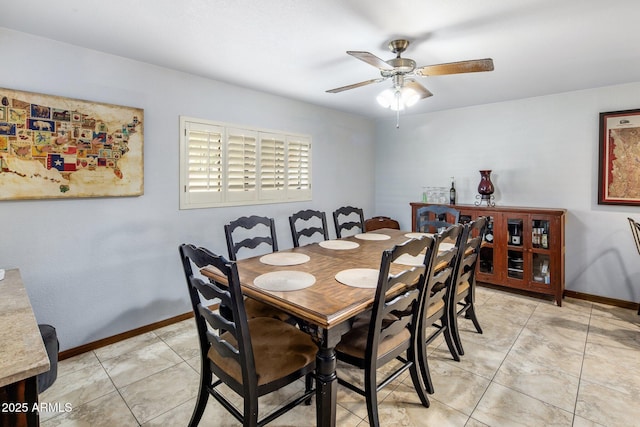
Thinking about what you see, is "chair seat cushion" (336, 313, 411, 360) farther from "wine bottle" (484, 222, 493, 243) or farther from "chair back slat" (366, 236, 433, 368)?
"wine bottle" (484, 222, 493, 243)

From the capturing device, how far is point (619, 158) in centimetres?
326

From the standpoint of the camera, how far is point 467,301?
8.64ft

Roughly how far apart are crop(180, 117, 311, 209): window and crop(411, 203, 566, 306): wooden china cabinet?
6.89 ft

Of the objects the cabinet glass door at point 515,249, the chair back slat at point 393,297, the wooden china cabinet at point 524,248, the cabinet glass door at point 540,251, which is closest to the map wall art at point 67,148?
the chair back slat at point 393,297

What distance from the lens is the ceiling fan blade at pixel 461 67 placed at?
6.14 ft

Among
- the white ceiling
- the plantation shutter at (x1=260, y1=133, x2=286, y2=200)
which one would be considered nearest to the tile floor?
the plantation shutter at (x1=260, y1=133, x2=286, y2=200)

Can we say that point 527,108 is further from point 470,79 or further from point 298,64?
point 298,64

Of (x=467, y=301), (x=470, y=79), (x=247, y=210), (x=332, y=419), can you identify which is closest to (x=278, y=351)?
(x=332, y=419)

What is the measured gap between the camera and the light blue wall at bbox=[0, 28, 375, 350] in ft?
7.18

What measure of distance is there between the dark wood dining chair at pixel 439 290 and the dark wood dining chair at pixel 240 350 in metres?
0.73

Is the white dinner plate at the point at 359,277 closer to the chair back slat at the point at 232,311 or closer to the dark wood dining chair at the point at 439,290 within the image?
the dark wood dining chair at the point at 439,290

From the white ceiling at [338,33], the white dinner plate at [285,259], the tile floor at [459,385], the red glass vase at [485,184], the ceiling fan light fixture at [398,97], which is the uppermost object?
the white ceiling at [338,33]

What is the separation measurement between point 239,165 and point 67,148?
4.62 feet

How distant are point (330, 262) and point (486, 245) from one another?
2472 millimetres
